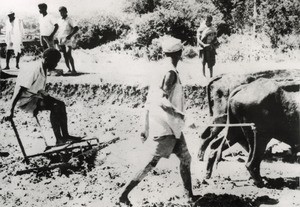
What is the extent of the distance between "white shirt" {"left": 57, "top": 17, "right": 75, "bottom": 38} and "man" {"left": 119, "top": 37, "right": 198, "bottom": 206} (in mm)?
5718

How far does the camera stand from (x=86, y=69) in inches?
483

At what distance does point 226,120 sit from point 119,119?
3.13m

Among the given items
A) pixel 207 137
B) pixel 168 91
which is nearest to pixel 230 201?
pixel 168 91

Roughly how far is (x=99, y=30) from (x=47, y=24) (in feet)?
14.1

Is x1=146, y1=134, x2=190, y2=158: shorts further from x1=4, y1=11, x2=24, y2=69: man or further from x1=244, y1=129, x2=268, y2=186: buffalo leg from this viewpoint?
x1=4, y1=11, x2=24, y2=69: man

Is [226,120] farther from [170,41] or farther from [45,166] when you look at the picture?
[45,166]

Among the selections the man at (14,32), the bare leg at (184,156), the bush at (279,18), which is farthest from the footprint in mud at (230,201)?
the bush at (279,18)

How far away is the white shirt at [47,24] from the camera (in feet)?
33.2

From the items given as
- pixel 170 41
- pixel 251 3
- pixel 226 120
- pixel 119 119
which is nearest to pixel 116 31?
Answer: pixel 251 3

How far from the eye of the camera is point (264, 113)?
19.6 ft

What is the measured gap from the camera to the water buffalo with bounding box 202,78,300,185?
5.96 metres

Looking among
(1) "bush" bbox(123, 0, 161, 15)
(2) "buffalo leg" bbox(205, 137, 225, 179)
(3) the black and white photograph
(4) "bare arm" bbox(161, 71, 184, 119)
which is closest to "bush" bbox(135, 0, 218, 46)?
(1) "bush" bbox(123, 0, 161, 15)

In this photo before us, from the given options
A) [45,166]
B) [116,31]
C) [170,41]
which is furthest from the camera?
[116,31]

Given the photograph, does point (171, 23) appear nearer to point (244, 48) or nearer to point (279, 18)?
point (244, 48)
